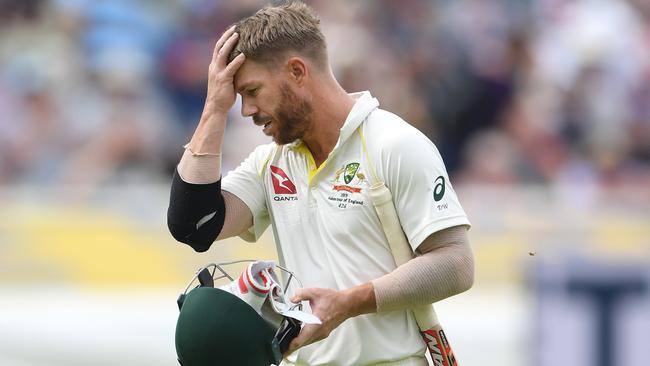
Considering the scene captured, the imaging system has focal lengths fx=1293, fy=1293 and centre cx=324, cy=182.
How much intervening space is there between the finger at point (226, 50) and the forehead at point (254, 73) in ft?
0.19

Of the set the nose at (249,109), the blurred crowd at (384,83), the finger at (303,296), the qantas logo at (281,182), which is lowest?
the finger at (303,296)

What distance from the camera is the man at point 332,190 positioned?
3.88 metres

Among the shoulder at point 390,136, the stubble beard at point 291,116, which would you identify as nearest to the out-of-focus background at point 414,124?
the shoulder at point 390,136

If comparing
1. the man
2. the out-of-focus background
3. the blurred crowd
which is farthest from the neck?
Answer: the blurred crowd

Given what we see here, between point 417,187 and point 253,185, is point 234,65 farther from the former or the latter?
point 417,187

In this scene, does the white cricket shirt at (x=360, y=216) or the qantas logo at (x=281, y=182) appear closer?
the white cricket shirt at (x=360, y=216)

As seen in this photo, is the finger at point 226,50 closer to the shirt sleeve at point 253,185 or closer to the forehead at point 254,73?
the forehead at point 254,73

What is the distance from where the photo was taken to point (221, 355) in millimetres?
3686

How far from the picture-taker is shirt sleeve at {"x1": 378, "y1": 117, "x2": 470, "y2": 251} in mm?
3857

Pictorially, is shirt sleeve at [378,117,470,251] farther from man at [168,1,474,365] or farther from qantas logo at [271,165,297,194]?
qantas logo at [271,165,297,194]

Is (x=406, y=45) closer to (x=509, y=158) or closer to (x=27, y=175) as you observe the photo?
(x=509, y=158)

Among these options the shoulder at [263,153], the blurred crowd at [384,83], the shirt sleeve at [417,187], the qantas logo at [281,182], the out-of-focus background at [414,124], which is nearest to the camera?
the shirt sleeve at [417,187]

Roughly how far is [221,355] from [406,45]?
6.58 metres

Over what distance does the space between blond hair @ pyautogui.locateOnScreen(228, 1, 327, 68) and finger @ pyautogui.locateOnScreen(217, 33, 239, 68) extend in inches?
0.6
